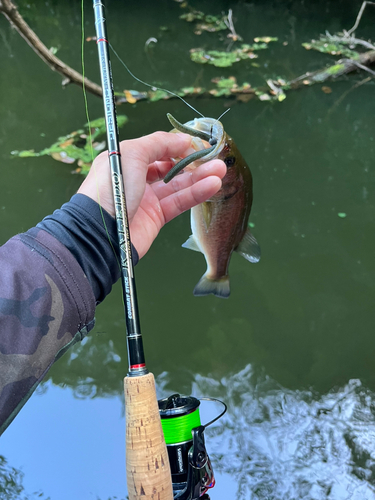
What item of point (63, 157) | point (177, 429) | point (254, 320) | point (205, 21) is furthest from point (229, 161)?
point (205, 21)

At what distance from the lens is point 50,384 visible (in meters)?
2.19

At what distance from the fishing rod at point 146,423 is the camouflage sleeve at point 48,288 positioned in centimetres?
Result: 10

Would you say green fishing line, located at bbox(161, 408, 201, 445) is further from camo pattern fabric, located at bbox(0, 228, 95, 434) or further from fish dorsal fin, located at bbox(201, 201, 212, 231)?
fish dorsal fin, located at bbox(201, 201, 212, 231)

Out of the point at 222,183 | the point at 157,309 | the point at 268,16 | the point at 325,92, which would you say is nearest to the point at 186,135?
the point at 222,183

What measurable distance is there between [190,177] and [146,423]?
3.28 feet

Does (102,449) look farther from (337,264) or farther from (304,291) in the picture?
(337,264)

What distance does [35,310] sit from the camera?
1.04 meters

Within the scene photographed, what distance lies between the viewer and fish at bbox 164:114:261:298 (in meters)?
1.43

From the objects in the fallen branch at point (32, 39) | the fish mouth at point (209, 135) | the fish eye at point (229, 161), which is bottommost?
the fish eye at point (229, 161)

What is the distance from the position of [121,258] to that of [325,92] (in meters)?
4.40

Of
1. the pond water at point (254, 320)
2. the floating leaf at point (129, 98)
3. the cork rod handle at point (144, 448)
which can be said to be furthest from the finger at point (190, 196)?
the floating leaf at point (129, 98)

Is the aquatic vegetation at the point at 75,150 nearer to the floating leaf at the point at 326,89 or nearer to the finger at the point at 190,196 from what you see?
the finger at the point at 190,196

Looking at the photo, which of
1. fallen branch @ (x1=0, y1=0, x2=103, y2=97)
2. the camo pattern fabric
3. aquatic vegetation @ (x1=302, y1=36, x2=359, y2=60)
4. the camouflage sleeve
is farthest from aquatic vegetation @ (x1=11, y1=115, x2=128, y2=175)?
aquatic vegetation @ (x1=302, y1=36, x2=359, y2=60)

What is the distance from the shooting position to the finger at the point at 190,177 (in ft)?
4.75
